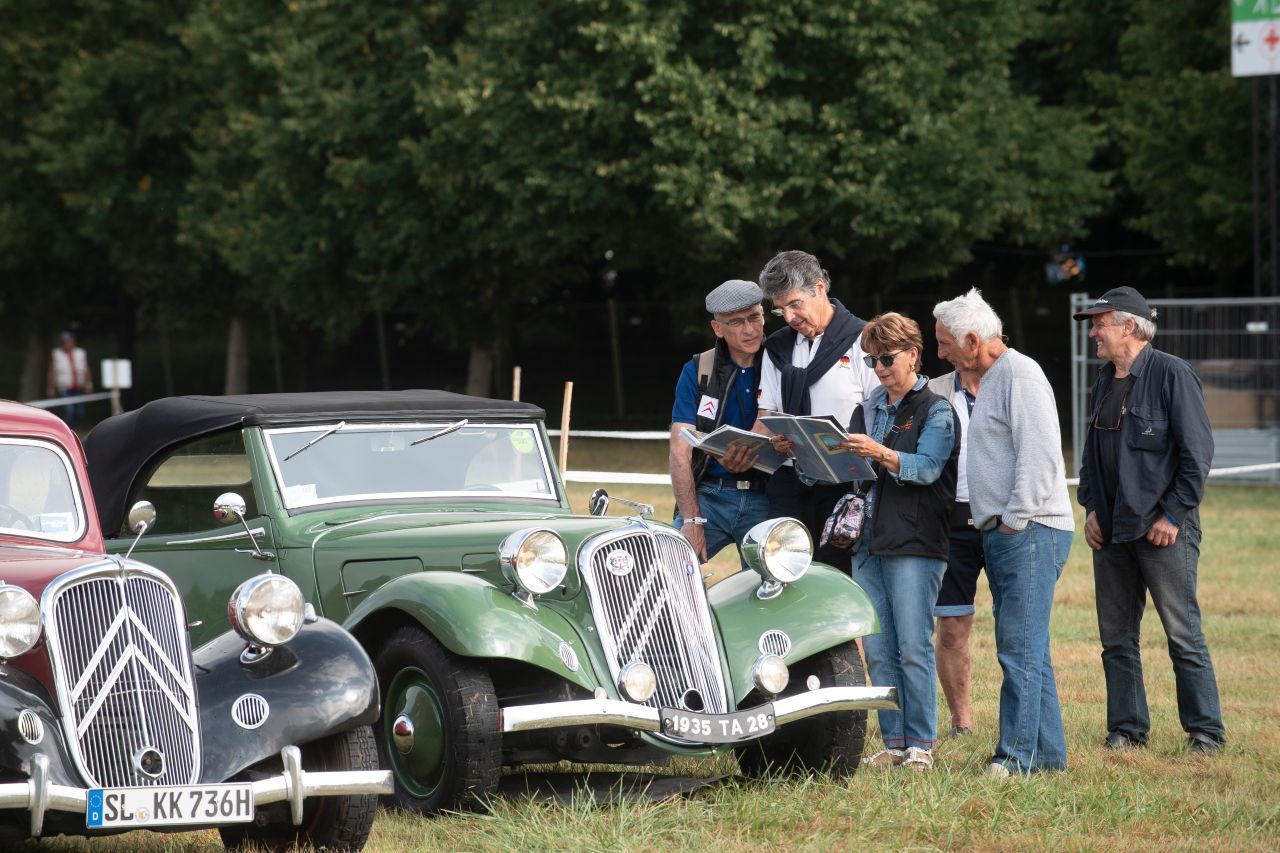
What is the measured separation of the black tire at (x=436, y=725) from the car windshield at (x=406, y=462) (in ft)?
3.37

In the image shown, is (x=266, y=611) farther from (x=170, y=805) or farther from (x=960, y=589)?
(x=960, y=589)

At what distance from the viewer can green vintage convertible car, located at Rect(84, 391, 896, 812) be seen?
5.74 metres

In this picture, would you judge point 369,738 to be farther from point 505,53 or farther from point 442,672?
point 505,53

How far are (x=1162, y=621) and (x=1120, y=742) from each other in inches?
21.2

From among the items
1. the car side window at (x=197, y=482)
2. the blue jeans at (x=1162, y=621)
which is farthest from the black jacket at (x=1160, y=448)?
the car side window at (x=197, y=482)

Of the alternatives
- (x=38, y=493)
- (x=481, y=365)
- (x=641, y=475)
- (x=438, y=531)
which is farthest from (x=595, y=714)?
(x=481, y=365)

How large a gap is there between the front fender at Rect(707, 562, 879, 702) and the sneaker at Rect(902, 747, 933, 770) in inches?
21.1

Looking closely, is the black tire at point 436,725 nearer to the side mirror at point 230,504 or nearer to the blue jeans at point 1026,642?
the side mirror at point 230,504

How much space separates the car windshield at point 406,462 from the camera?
6852 mm

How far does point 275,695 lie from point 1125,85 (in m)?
25.2

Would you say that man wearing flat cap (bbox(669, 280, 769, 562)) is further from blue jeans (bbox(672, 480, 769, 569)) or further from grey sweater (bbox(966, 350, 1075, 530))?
grey sweater (bbox(966, 350, 1075, 530))

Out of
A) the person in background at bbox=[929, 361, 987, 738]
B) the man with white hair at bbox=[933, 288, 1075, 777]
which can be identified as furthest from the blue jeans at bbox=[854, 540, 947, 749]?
the person in background at bbox=[929, 361, 987, 738]

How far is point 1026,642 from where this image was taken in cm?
630

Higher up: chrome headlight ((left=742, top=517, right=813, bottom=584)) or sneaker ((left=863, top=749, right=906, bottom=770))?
chrome headlight ((left=742, top=517, right=813, bottom=584))
